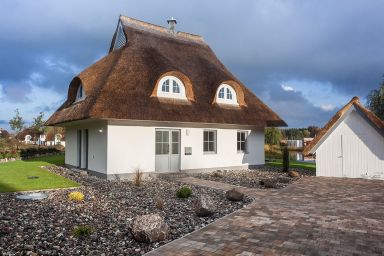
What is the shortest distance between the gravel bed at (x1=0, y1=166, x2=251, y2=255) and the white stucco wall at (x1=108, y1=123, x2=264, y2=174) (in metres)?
2.96

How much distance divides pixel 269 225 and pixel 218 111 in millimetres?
9691

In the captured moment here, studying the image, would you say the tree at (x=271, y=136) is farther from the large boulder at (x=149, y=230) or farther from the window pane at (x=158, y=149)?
the large boulder at (x=149, y=230)

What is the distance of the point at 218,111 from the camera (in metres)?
15.6

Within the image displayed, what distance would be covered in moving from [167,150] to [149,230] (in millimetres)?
9327

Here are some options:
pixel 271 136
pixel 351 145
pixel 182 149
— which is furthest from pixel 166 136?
pixel 271 136

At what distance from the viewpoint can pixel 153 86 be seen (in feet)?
46.6

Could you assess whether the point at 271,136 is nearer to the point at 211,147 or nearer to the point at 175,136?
the point at 211,147

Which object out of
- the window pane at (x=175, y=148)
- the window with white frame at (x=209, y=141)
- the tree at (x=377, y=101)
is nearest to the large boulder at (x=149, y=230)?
the window pane at (x=175, y=148)

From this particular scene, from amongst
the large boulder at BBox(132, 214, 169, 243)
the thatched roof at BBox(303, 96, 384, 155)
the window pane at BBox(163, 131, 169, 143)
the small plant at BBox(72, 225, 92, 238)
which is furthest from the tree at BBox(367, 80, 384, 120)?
the small plant at BBox(72, 225, 92, 238)

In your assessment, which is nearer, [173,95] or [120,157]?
[120,157]

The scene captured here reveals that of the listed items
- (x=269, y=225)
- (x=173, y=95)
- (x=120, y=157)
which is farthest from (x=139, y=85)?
(x=269, y=225)

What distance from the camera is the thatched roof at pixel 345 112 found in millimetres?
12602

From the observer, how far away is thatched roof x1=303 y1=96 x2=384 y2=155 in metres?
12.6

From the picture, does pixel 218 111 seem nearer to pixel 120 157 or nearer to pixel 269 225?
pixel 120 157
